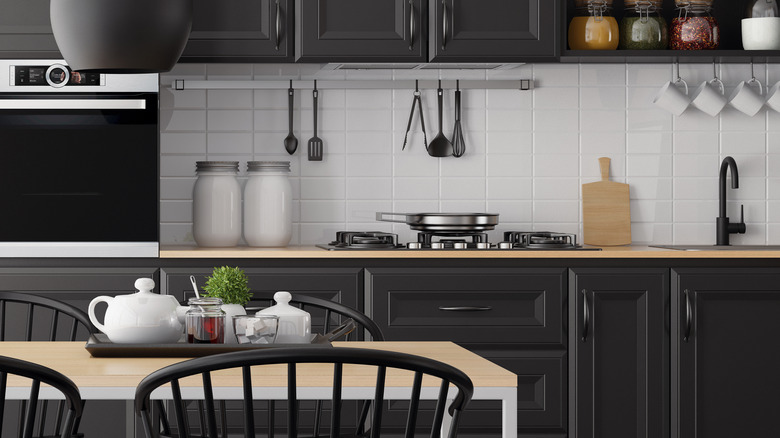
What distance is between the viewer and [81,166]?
11.6ft

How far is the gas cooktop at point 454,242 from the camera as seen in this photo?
3578mm

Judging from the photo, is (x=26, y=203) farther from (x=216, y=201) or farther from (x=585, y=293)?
(x=585, y=293)

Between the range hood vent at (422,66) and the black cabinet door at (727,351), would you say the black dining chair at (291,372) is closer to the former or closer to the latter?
the black cabinet door at (727,351)

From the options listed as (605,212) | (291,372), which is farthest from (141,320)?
(605,212)

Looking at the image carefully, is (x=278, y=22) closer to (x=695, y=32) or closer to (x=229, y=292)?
(x=695, y=32)

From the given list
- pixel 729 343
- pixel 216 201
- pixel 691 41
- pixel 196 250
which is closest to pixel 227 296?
pixel 196 250

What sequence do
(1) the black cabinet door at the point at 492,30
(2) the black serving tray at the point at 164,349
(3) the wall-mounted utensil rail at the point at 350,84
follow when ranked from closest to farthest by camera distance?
(2) the black serving tray at the point at 164,349, (1) the black cabinet door at the point at 492,30, (3) the wall-mounted utensil rail at the point at 350,84

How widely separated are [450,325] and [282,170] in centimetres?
91

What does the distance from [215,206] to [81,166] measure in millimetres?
518

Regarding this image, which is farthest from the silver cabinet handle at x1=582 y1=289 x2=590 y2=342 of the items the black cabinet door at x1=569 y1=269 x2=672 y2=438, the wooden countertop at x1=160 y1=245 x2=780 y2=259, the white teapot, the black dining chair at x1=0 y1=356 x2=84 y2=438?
the black dining chair at x1=0 y1=356 x2=84 y2=438

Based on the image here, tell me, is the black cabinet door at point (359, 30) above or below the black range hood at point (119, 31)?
above

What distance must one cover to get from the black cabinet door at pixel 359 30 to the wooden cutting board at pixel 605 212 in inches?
37.6

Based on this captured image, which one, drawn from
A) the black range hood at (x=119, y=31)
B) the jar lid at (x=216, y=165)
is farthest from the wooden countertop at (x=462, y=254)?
the black range hood at (x=119, y=31)

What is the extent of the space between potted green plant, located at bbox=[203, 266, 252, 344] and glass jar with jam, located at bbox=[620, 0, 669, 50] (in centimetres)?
228
